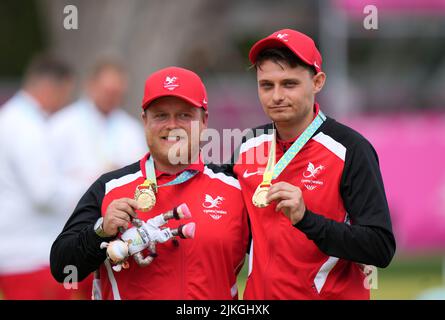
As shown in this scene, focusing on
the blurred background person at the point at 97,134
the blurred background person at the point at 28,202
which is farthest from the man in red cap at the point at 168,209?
the blurred background person at the point at 97,134

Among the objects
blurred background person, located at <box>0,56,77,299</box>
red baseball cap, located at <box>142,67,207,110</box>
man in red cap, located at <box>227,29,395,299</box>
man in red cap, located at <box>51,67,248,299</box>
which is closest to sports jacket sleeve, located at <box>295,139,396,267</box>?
man in red cap, located at <box>227,29,395,299</box>

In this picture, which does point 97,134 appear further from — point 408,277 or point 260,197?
point 408,277

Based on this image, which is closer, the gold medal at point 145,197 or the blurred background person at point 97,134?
the gold medal at point 145,197

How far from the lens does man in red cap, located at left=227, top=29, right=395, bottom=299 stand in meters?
4.99

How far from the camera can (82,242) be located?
5082 millimetres

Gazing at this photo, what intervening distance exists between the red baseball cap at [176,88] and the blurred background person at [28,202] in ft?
11.0

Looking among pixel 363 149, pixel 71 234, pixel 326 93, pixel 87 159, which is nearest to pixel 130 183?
pixel 71 234

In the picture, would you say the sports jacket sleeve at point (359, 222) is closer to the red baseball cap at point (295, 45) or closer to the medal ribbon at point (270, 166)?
the medal ribbon at point (270, 166)

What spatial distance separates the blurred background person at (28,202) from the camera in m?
8.22

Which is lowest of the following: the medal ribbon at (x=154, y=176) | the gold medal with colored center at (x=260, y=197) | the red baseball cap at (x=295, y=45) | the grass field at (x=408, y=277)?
the grass field at (x=408, y=277)

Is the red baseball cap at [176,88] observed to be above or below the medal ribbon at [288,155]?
above

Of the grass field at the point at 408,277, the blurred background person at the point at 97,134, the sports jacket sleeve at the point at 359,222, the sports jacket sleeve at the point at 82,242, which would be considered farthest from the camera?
the grass field at the point at 408,277

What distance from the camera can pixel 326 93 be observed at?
630 inches
